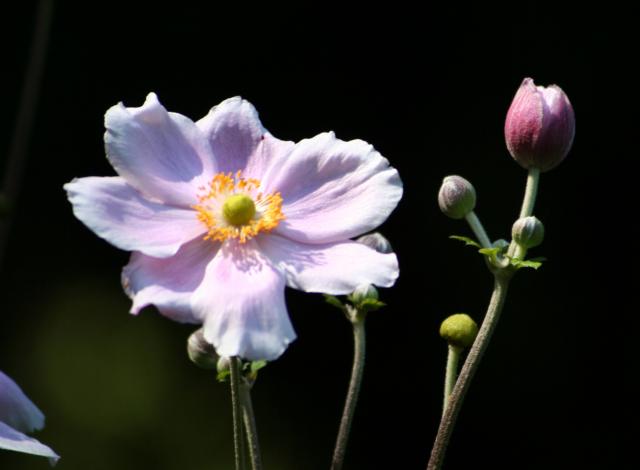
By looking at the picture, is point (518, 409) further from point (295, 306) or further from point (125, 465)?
point (125, 465)

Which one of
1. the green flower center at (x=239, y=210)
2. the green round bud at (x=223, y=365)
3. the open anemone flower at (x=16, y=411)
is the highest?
the green flower center at (x=239, y=210)

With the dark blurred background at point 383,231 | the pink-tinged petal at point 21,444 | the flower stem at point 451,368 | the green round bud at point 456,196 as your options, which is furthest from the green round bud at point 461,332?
the dark blurred background at point 383,231

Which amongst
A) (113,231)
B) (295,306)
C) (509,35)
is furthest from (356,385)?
(509,35)

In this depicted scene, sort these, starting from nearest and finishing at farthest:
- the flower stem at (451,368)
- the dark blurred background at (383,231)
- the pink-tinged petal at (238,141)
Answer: the flower stem at (451,368) < the pink-tinged petal at (238,141) < the dark blurred background at (383,231)

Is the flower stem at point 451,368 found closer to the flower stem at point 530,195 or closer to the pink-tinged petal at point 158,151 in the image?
the flower stem at point 530,195

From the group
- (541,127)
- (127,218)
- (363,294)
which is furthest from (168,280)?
(541,127)

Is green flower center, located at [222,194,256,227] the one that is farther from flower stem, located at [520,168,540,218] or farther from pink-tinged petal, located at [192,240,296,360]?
flower stem, located at [520,168,540,218]
